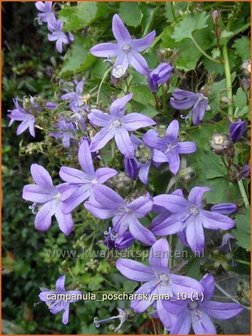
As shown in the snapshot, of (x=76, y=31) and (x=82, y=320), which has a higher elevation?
(x=76, y=31)

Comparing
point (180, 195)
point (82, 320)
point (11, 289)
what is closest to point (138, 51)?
point (180, 195)

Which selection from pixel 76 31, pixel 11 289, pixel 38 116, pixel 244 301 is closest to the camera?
Result: pixel 244 301

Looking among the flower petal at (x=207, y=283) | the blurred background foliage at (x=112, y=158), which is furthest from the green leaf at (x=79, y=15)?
the flower petal at (x=207, y=283)

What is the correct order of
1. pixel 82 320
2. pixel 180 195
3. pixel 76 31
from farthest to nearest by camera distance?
1. pixel 82 320
2. pixel 76 31
3. pixel 180 195

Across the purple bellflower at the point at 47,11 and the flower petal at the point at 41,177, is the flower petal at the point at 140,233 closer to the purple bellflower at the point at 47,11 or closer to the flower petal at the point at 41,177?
the flower petal at the point at 41,177

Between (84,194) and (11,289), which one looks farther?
(11,289)

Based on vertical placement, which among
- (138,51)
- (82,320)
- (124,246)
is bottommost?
(82,320)

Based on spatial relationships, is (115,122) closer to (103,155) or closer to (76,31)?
(103,155)
